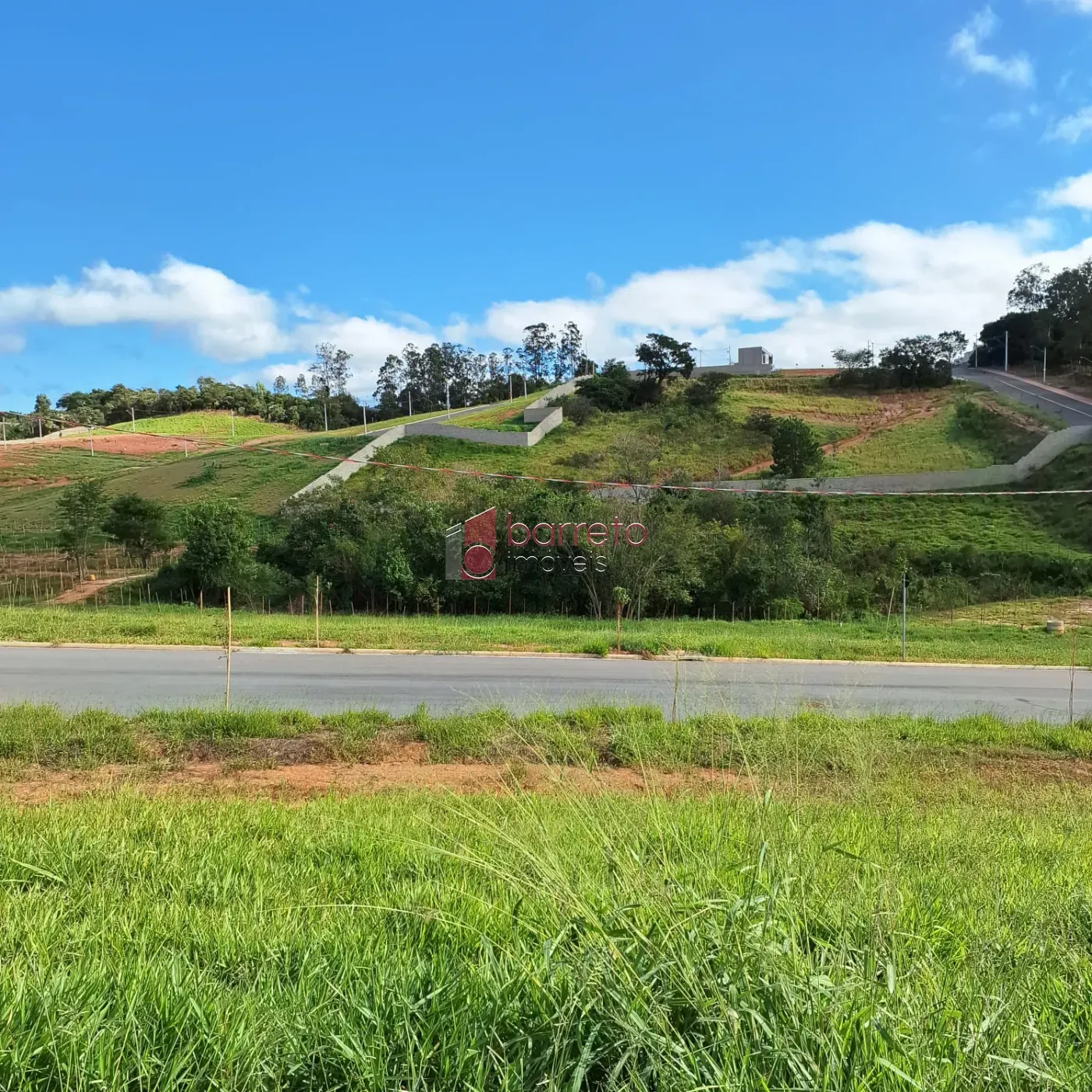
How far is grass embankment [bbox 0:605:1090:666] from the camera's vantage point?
19.4 meters

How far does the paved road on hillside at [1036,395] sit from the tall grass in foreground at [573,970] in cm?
6793

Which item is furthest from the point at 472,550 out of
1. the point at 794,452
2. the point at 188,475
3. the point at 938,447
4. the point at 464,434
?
the point at 938,447

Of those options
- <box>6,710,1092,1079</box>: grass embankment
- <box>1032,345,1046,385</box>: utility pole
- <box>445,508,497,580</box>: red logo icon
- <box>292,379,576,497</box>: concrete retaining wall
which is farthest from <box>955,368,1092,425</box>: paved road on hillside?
<box>6,710,1092,1079</box>: grass embankment

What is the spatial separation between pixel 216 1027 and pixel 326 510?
32.8m

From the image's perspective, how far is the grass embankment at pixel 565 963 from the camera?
1777 mm

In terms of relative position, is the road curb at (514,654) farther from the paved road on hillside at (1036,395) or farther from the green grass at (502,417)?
the paved road on hillside at (1036,395)

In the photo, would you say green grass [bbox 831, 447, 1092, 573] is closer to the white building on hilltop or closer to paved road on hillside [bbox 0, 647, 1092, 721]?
paved road on hillside [bbox 0, 647, 1092, 721]

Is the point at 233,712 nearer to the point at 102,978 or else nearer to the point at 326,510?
the point at 102,978

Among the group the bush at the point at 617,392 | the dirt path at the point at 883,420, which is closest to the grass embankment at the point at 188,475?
the bush at the point at 617,392

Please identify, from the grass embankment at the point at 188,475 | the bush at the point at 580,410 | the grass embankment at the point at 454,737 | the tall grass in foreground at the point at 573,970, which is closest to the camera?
the tall grass in foreground at the point at 573,970

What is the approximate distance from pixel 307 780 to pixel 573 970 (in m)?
5.66

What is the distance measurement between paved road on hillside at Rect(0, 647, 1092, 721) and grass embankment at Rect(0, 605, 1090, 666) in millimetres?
1436

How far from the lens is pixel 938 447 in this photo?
59.6 meters

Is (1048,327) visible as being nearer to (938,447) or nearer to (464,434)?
(938,447)
